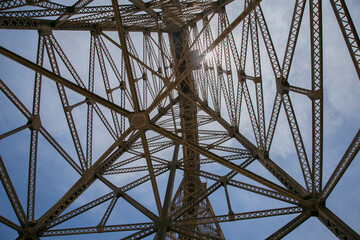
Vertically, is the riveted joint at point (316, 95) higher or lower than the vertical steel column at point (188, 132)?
lower

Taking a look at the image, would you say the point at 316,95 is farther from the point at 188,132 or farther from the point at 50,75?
the point at 188,132

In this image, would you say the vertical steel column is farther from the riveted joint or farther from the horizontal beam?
the riveted joint

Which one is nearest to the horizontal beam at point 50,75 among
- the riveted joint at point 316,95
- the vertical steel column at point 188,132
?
the riveted joint at point 316,95

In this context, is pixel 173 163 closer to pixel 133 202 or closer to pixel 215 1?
pixel 133 202

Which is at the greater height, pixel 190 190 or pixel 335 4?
Result: pixel 190 190

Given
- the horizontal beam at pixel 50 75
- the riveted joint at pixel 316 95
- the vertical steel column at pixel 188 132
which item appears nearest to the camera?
the horizontal beam at pixel 50 75

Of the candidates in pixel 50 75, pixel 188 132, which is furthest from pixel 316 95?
pixel 188 132

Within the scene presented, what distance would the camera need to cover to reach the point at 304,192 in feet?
23.0

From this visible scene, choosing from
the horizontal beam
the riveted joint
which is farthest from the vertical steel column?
the riveted joint

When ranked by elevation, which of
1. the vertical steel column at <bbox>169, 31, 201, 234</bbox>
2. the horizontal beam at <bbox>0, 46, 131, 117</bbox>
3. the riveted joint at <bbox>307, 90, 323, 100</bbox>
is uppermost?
the vertical steel column at <bbox>169, 31, 201, 234</bbox>

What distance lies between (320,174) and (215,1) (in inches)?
370

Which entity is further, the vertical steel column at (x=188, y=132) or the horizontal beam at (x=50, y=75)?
the vertical steel column at (x=188, y=132)

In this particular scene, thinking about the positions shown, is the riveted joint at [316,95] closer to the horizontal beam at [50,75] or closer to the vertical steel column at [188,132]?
the horizontal beam at [50,75]

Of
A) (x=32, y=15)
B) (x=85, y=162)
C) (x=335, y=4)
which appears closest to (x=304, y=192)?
(x=335, y=4)
